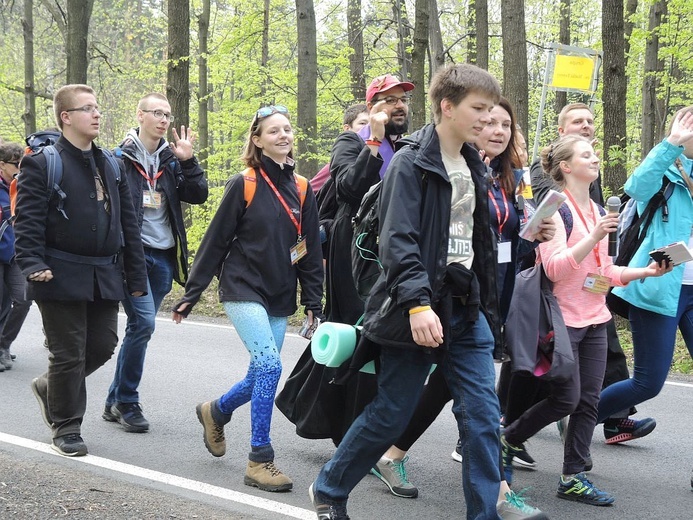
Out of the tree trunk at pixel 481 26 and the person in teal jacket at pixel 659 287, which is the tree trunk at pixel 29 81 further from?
the person in teal jacket at pixel 659 287

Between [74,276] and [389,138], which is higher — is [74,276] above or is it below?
below

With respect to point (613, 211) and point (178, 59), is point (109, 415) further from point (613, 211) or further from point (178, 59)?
point (178, 59)

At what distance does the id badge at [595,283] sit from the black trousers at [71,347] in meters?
2.95

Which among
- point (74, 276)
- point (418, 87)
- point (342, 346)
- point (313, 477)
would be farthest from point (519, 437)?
point (418, 87)

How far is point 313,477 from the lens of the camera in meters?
5.25

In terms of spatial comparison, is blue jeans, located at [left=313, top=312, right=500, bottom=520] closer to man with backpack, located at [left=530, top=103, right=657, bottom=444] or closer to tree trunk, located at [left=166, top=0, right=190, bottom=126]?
man with backpack, located at [left=530, top=103, right=657, bottom=444]

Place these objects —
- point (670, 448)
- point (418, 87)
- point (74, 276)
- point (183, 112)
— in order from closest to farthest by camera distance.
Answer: point (74, 276), point (670, 448), point (183, 112), point (418, 87)

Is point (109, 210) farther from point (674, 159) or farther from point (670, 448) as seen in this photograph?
point (670, 448)

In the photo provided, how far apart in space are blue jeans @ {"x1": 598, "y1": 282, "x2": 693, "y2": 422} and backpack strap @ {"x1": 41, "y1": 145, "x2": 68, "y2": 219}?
11.5 ft

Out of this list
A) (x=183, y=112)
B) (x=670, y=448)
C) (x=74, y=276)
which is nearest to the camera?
(x=74, y=276)

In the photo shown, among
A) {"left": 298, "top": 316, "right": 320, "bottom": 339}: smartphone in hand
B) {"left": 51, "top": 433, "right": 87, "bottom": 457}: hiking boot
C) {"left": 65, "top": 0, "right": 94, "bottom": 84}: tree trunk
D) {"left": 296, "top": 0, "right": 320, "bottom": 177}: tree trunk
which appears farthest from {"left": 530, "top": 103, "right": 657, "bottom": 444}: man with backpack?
{"left": 65, "top": 0, "right": 94, "bottom": 84}: tree trunk

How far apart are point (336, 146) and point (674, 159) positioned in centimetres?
191

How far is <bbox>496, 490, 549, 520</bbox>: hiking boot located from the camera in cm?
410

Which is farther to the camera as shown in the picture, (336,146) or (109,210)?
(109,210)
